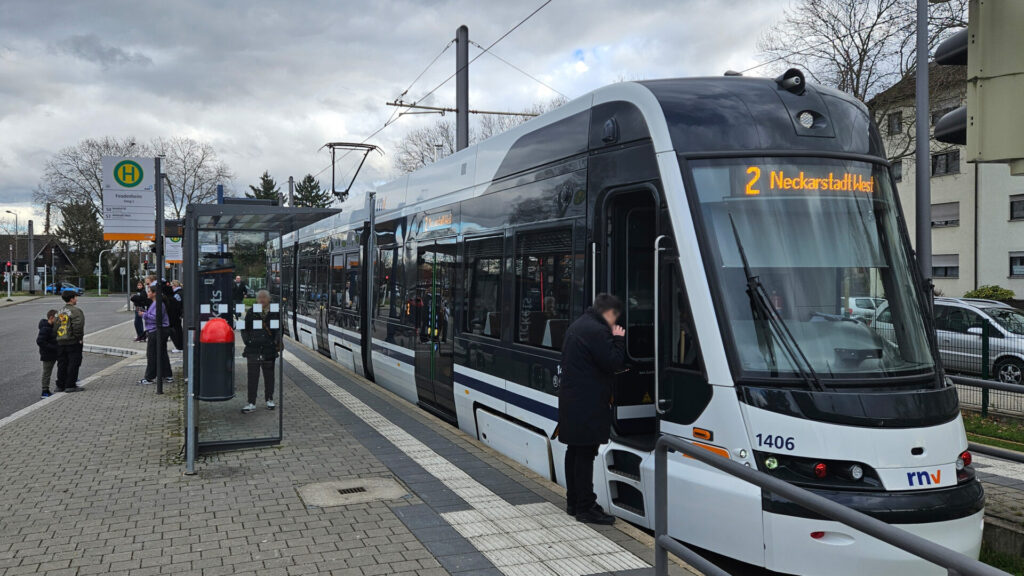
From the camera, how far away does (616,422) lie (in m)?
5.74

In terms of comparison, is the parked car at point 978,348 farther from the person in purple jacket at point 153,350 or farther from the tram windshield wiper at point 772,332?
the person in purple jacket at point 153,350

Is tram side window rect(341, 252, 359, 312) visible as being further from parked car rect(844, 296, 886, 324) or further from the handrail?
the handrail

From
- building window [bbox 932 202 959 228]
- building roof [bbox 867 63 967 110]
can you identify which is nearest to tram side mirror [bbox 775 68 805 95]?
building roof [bbox 867 63 967 110]

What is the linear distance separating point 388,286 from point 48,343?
223 inches

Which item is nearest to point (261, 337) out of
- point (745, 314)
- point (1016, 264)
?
point (745, 314)

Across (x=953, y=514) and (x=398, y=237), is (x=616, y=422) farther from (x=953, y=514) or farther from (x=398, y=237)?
(x=398, y=237)

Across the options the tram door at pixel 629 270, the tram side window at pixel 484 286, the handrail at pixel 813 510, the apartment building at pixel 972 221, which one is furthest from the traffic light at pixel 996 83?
the apartment building at pixel 972 221

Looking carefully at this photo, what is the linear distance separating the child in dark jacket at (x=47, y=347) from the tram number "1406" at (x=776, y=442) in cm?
1170

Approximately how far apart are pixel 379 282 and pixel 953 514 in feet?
28.7

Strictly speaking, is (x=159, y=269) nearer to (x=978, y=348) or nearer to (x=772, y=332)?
(x=772, y=332)

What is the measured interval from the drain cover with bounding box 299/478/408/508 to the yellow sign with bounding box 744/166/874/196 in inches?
137

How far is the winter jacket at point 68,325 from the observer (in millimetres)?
12672

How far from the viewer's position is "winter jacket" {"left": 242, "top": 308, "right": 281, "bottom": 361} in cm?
859

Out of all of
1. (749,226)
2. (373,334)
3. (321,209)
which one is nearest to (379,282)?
(373,334)
